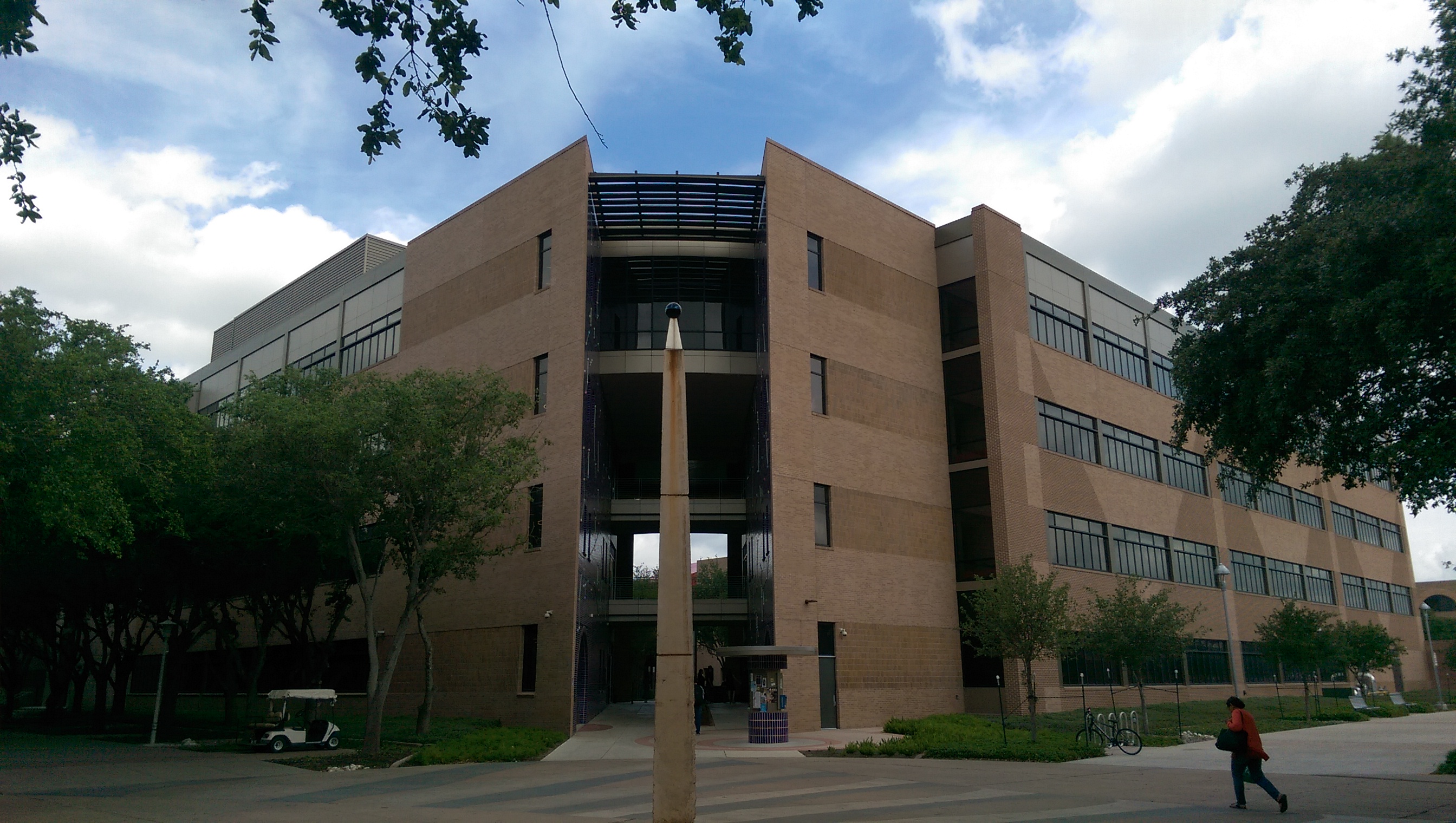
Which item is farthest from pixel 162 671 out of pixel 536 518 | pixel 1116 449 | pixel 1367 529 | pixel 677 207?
pixel 1367 529

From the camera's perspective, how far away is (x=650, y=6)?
948 centimetres

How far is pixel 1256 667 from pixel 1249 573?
490 centimetres

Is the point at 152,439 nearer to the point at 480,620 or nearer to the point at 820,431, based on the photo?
the point at 480,620

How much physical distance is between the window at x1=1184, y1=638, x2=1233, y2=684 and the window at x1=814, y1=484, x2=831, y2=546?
21975 millimetres

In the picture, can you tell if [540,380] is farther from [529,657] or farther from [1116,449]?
[1116,449]

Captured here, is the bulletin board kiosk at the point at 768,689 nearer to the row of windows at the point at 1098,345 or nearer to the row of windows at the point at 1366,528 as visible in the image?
the row of windows at the point at 1098,345

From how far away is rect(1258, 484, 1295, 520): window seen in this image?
185 feet

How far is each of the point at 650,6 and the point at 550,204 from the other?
27.1m

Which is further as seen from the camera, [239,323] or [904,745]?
[239,323]

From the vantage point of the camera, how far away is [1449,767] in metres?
16.7

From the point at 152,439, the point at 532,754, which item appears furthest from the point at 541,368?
the point at 532,754

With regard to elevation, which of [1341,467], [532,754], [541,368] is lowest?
[532,754]

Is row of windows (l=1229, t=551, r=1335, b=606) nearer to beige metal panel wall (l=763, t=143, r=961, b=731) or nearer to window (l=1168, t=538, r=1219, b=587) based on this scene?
window (l=1168, t=538, r=1219, b=587)

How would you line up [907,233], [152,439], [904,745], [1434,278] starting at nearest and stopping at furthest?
[1434,278] < [904,745] < [152,439] < [907,233]
